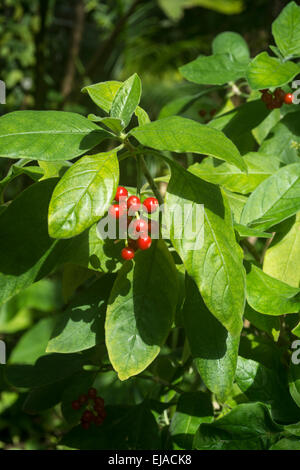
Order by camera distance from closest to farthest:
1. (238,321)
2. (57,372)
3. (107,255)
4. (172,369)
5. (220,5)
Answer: (238,321), (107,255), (57,372), (172,369), (220,5)

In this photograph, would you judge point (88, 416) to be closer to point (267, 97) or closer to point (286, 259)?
point (286, 259)

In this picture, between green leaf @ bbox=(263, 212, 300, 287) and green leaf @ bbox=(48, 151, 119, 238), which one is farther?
green leaf @ bbox=(263, 212, 300, 287)

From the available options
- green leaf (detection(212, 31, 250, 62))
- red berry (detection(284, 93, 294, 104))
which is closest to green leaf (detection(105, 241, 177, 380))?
red berry (detection(284, 93, 294, 104))

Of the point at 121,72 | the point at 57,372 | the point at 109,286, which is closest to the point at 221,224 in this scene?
the point at 109,286

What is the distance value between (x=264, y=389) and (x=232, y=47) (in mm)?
629

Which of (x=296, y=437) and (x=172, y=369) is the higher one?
(x=296, y=437)

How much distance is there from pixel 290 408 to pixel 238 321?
0.20 m

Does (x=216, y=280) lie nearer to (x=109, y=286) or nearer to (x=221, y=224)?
(x=221, y=224)

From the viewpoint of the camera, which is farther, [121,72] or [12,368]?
[121,72]

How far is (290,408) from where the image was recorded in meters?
0.67

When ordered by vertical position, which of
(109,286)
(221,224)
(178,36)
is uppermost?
(178,36)

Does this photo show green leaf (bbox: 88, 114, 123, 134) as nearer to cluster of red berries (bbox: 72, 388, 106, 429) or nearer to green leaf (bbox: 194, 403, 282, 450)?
green leaf (bbox: 194, 403, 282, 450)

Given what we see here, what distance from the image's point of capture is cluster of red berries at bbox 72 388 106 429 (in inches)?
32.4

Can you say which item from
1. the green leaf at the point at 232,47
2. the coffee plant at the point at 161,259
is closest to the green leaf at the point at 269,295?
the coffee plant at the point at 161,259
